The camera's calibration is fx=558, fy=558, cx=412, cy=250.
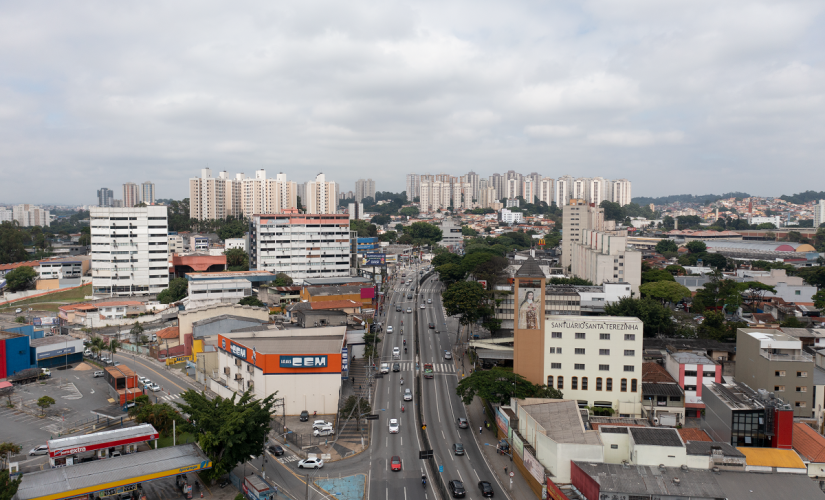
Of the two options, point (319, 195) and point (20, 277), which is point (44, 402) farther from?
point (319, 195)

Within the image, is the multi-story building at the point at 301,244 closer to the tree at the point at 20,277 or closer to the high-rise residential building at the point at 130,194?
the tree at the point at 20,277

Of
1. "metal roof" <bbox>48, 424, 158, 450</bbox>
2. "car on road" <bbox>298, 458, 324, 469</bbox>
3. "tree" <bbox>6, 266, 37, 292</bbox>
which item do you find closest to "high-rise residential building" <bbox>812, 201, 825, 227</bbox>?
"car on road" <bbox>298, 458, 324, 469</bbox>

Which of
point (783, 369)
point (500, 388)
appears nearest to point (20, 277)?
point (500, 388)

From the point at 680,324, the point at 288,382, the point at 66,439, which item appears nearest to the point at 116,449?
the point at 66,439

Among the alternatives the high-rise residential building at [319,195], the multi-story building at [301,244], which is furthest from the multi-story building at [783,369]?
Result: the high-rise residential building at [319,195]

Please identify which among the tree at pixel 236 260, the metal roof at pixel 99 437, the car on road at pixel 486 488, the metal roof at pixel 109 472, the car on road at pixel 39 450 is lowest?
Result: the car on road at pixel 486 488

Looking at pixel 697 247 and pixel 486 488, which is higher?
pixel 697 247
